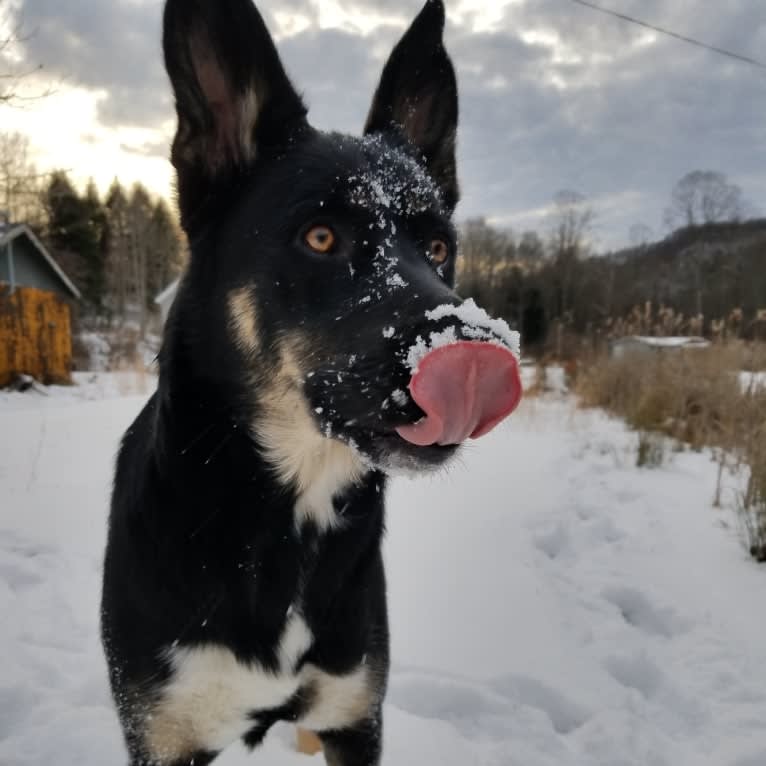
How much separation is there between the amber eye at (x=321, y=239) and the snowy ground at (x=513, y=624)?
877 mm

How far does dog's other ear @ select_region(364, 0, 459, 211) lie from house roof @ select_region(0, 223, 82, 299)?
65.2 ft

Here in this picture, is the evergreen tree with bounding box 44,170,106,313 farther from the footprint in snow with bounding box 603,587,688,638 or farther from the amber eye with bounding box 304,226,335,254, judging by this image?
the amber eye with bounding box 304,226,335,254

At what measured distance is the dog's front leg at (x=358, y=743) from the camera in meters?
1.83

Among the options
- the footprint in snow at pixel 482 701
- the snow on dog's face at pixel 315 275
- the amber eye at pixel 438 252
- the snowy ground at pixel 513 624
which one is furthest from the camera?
the footprint in snow at pixel 482 701

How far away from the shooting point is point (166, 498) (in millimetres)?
1620

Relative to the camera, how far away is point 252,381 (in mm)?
1592

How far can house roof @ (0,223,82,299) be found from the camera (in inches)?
750

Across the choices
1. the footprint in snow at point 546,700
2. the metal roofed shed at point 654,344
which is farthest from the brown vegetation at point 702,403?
the footprint in snow at point 546,700

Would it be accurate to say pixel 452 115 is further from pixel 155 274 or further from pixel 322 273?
pixel 155 274

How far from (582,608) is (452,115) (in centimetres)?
279

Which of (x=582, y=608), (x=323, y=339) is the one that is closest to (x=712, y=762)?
(x=582, y=608)

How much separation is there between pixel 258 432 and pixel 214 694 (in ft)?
2.41

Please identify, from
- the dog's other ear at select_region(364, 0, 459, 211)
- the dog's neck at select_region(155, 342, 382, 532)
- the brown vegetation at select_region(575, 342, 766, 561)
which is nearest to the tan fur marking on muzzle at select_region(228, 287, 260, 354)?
the dog's neck at select_region(155, 342, 382, 532)

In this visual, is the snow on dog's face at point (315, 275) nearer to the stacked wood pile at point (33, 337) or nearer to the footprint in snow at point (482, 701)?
the footprint in snow at point (482, 701)
